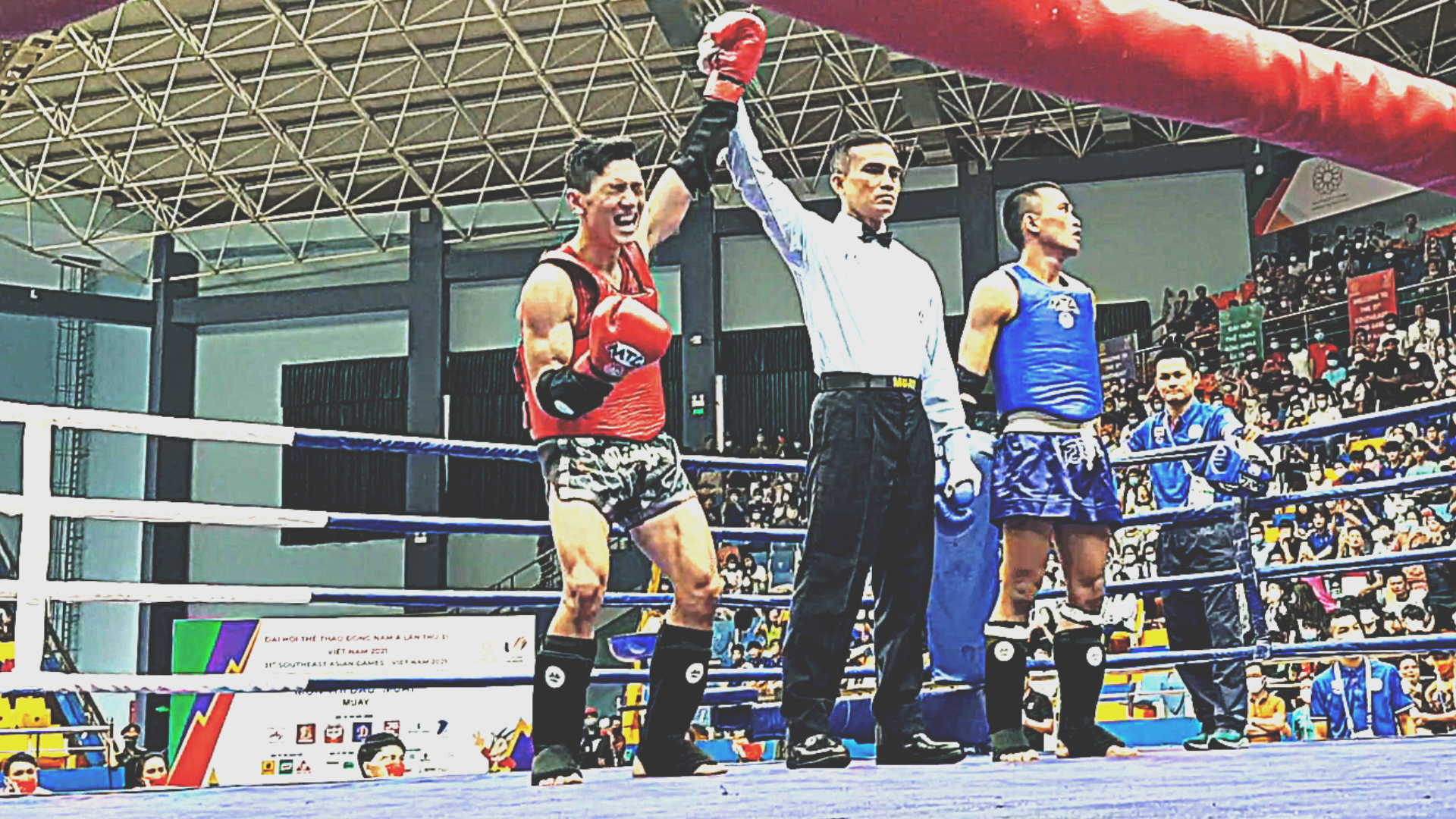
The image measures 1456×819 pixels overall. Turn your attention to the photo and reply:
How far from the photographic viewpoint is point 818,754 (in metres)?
3.04

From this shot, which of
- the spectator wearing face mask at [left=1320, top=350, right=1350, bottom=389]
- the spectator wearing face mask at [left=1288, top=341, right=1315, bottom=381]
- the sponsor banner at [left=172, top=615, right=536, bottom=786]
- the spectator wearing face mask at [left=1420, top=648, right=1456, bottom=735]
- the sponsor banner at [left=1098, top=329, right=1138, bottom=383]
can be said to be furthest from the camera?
the sponsor banner at [left=1098, top=329, right=1138, bottom=383]

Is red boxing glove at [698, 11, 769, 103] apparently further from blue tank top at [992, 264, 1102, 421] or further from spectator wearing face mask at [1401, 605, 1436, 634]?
spectator wearing face mask at [1401, 605, 1436, 634]

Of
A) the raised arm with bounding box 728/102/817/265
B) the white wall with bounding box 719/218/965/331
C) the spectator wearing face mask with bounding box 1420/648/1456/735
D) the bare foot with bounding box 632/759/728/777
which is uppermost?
the white wall with bounding box 719/218/965/331

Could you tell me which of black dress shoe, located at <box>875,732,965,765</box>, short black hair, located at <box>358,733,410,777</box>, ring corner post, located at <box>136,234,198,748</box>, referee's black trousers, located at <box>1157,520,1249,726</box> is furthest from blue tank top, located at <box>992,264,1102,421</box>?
ring corner post, located at <box>136,234,198,748</box>

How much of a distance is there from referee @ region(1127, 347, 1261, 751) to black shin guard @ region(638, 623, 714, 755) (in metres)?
2.03

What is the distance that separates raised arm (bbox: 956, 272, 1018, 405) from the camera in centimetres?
348

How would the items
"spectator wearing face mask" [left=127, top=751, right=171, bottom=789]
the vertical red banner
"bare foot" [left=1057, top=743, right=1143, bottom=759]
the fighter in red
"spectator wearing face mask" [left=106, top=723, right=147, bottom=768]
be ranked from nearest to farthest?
the fighter in red
"bare foot" [left=1057, top=743, right=1143, bottom=759]
"spectator wearing face mask" [left=127, top=751, right=171, bottom=789]
"spectator wearing face mask" [left=106, top=723, right=147, bottom=768]
the vertical red banner

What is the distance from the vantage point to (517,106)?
1527 cm

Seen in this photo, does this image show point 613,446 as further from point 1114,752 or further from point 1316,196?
point 1316,196

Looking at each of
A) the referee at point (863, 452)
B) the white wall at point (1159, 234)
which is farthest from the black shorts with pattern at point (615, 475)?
the white wall at point (1159, 234)

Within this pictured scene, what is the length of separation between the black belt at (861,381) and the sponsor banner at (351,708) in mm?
7988

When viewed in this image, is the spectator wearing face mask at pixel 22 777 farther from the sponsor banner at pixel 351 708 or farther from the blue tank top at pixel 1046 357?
the blue tank top at pixel 1046 357

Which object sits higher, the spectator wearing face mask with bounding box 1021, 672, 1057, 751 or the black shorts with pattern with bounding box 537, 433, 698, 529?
the black shorts with pattern with bounding box 537, 433, 698, 529

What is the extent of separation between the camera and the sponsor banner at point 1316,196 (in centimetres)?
1305
